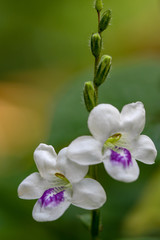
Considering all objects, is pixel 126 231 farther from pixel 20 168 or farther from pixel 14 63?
pixel 14 63

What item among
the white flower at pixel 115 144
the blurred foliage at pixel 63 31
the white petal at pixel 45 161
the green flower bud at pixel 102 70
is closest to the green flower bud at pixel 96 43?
the green flower bud at pixel 102 70

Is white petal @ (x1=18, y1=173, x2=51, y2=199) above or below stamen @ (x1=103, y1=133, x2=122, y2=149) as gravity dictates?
below

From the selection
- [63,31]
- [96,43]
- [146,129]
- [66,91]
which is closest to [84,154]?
[96,43]

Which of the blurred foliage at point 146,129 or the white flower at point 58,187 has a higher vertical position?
the white flower at point 58,187

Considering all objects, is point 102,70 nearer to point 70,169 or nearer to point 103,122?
point 103,122

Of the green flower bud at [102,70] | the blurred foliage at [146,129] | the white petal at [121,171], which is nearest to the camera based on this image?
the white petal at [121,171]

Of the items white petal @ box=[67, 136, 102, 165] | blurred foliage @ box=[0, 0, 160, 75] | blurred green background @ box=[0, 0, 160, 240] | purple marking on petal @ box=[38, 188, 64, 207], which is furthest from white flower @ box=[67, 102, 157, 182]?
blurred foliage @ box=[0, 0, 160, 75]

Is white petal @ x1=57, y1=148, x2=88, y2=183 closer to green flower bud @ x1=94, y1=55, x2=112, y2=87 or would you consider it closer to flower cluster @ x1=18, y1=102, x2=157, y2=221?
flower cluster @ x1=18, y1=102, x2=157, y2=221

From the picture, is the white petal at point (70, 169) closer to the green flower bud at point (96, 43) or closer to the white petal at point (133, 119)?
the white petal at point (133, 119)
